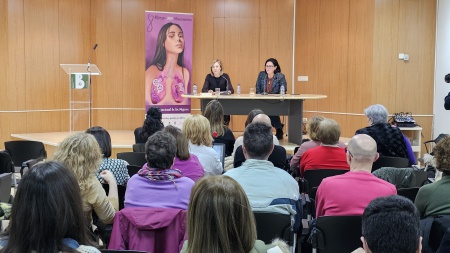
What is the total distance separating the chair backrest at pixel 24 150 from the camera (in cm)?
665

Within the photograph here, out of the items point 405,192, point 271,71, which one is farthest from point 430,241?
point 271,71

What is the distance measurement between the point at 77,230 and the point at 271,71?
319 inches

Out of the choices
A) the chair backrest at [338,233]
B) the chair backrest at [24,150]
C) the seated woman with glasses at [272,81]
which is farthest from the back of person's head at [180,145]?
the seated woman with glasses at [272,81]

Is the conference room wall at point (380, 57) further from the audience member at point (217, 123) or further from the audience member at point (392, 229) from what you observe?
the audience member at point (392, 229)

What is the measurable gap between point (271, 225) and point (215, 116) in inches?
126

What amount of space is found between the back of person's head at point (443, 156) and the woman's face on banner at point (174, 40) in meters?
8.62

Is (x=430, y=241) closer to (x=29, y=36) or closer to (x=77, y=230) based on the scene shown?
(x=77, y=230)

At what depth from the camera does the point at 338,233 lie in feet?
9.59

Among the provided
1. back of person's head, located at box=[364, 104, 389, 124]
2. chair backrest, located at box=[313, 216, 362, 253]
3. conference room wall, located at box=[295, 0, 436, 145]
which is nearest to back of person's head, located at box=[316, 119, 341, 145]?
back of person's head, located at box=[364, 104, 389, 124]

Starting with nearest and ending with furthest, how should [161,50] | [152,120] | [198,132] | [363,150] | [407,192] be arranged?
[363,150]
[407,192]
[198,132]
[152,120]
[161,50]

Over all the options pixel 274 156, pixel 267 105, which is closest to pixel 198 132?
pixel 274 156

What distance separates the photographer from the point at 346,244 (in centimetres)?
294

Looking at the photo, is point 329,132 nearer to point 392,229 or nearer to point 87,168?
point 87,168

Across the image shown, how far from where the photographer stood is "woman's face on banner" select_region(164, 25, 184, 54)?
11148 millimetres
